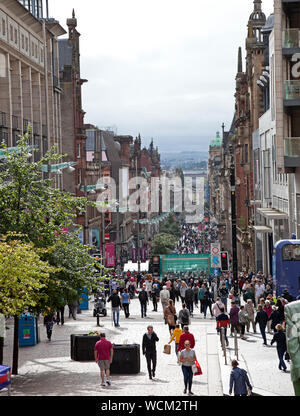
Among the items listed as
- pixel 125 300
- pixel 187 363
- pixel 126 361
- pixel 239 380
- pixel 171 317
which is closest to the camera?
pixel 239 380

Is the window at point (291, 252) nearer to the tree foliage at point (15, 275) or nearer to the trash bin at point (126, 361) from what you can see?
the trash bin at point (126, 361)

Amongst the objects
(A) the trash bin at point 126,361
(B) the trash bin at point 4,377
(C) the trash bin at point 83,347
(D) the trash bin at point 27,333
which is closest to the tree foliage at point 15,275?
(B) the trash bin at point 4,377

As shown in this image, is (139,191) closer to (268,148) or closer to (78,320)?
(268,148)

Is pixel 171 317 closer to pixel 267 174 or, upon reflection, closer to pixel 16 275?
pixel 16 275

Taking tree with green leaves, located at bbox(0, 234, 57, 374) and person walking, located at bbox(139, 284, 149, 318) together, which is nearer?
tree with green leaves, located at bbox(0, 234, 57, 374)

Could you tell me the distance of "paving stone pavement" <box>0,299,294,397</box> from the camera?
18531mm

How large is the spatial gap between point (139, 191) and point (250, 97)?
66403mm

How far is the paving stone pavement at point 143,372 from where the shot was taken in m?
18.5

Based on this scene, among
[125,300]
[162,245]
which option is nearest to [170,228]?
[162,245]

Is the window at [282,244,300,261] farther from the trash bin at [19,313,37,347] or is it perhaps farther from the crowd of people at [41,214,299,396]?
the trash bin at [19,313,37,347]

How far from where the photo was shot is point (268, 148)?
6606 cm

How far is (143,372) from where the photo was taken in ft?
71.1

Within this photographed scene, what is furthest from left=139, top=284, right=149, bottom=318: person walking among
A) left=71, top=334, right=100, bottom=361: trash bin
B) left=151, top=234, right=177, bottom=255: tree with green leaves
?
left=151, top=234, right=177, bottom=255: tree with green leaves

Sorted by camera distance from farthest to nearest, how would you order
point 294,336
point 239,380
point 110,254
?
point 110,254, point 239,380, point 294,336
